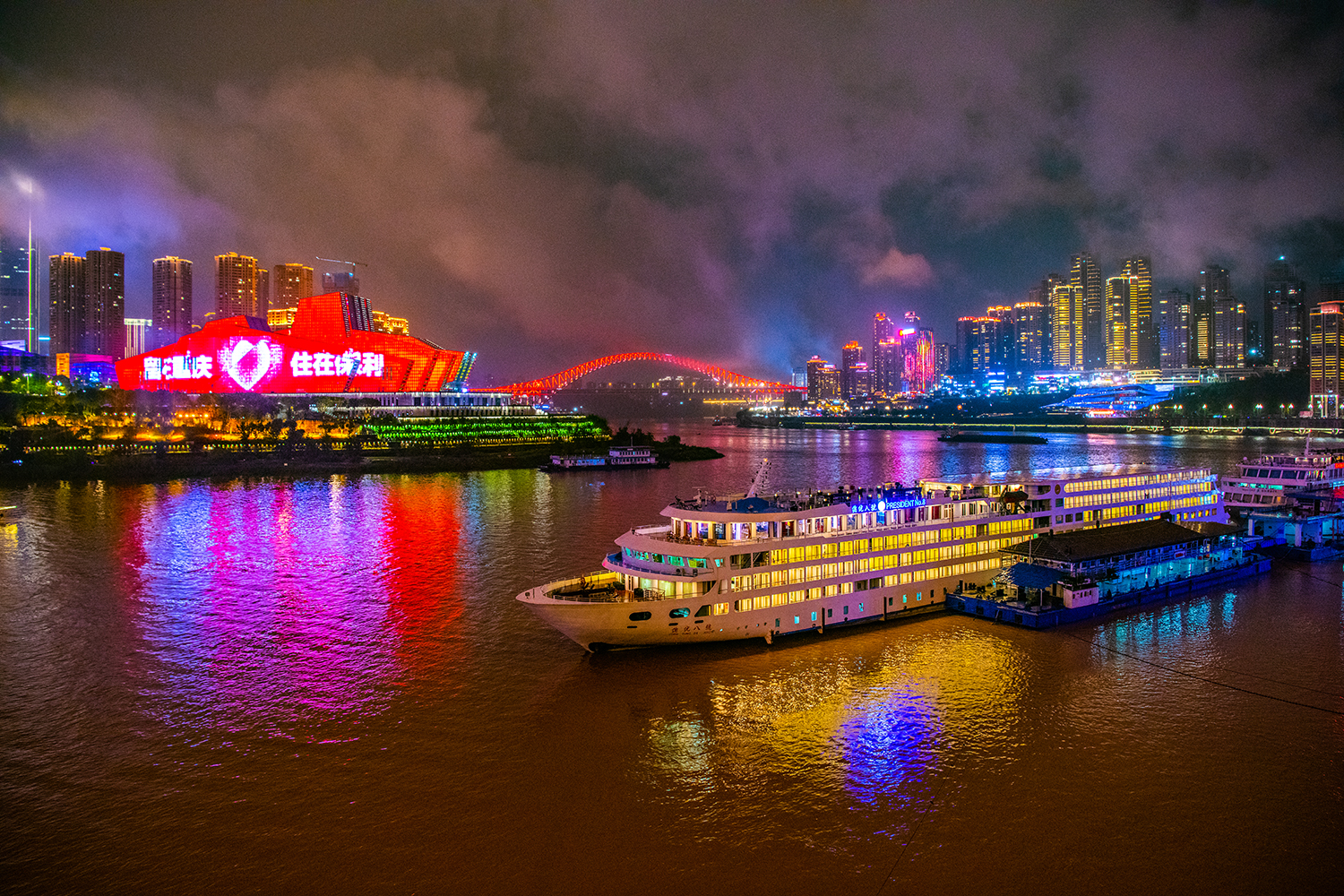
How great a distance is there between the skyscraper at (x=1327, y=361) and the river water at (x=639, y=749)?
12520 centimetres

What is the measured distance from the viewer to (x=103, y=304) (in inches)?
5344

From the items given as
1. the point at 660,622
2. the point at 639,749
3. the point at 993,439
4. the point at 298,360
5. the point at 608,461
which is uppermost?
the point at 298,360

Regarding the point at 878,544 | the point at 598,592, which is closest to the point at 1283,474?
the point at 878,544

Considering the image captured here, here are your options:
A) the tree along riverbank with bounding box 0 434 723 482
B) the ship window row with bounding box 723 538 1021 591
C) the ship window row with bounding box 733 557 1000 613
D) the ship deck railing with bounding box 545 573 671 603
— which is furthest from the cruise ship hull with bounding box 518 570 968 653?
the tree along riverbank with bounding box 0 434 723 482

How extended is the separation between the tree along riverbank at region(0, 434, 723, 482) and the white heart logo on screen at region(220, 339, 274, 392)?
18680 mm

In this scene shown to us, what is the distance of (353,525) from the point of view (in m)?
37.3

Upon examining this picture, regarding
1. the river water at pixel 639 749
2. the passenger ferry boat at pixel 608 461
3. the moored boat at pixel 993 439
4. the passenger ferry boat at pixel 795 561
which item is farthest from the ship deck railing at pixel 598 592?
the moored boat at pixel 993 439

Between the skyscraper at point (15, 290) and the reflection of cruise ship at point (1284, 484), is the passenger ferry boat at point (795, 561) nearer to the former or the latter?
the reflection of cruise ship at point (1284, 484)

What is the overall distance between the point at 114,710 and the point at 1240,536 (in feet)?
118

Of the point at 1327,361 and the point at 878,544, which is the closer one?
the point at 878,544

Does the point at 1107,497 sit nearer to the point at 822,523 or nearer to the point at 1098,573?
the point at 1098,573

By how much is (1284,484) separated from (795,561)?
2633 cm

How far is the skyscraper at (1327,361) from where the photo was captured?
122m

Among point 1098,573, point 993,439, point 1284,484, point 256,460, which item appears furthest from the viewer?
point 993,439
